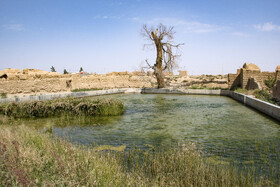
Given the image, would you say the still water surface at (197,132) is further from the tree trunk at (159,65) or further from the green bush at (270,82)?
the tree trunk at (159,65)

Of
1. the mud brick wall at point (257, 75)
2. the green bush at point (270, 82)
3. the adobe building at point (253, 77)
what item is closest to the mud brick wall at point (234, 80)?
the adobe building at point (253, 77)

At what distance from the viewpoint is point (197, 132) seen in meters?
8.29

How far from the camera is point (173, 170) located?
4504 mm

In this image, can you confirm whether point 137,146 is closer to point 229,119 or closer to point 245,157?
point 245,157

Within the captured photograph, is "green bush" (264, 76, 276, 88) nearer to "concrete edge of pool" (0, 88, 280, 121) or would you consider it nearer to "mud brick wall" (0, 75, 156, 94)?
"concrete edge of pool" (0, 88, 280, 121)

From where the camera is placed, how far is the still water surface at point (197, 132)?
19.6 feet

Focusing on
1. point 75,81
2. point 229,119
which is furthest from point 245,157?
point 75,81

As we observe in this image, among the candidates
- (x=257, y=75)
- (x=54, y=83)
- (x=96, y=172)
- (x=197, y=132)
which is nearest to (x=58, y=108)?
(x=197, y=132)

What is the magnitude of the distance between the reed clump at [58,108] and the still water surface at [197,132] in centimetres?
76

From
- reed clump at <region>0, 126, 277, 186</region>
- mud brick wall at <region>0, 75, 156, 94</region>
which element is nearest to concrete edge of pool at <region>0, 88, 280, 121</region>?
mud brick wall at <region>0, 75, 156, 94</region>

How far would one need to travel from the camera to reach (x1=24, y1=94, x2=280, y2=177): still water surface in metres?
5.96

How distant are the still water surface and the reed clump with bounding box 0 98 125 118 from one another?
2.48 ft

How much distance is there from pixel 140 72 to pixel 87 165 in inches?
889

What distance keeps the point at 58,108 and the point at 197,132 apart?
696 centimetres
